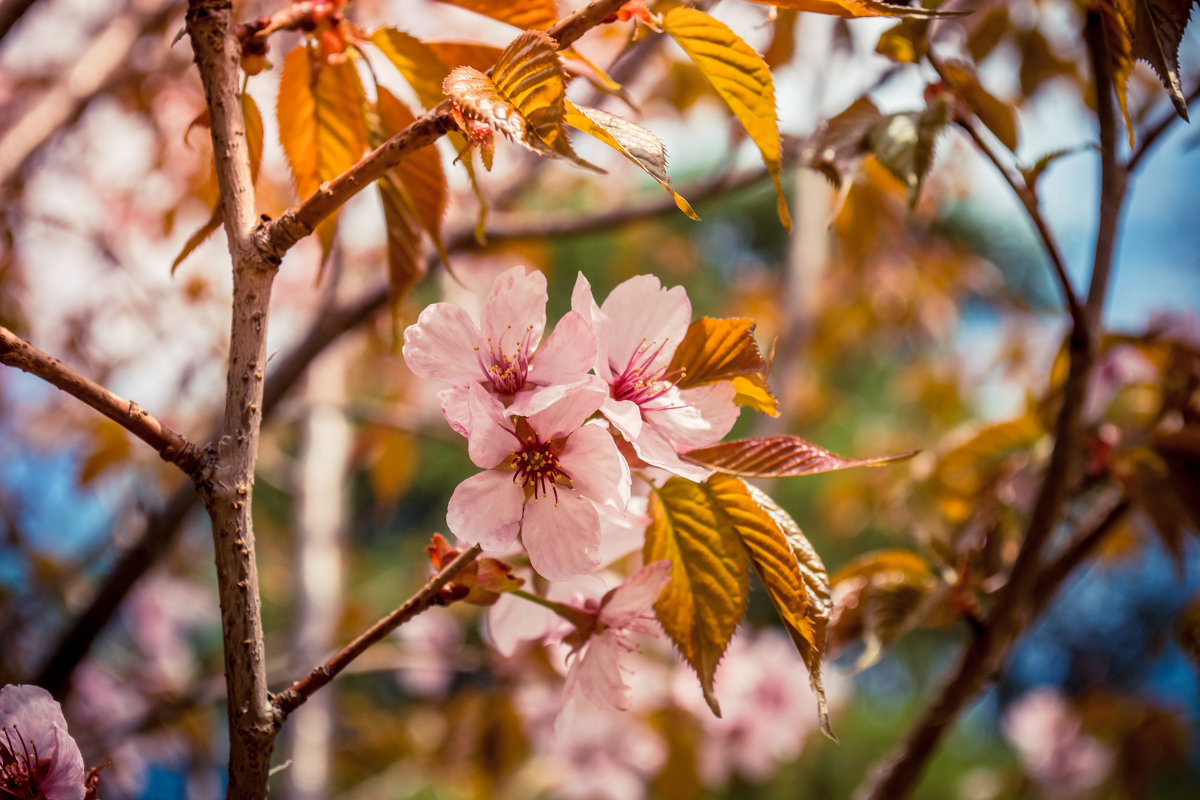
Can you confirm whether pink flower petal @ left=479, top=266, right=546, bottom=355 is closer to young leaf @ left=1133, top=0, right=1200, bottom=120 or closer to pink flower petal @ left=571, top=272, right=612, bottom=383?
pink flower petal @ left=571, top=272, right=612, bottom=383

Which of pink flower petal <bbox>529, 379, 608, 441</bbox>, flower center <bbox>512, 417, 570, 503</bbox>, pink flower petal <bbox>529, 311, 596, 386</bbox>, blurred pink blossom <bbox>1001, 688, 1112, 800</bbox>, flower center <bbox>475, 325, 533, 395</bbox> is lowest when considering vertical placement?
blurred pink blossom <bbox>1001, 688, 1112, 800</bbox>

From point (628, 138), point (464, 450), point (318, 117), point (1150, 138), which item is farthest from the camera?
point (464, 450)

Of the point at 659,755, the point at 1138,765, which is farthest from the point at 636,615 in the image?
the point at 659,755

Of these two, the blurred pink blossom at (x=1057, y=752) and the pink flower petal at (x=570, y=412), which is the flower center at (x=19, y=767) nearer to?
the pink flower petal at (x=570, y=412)

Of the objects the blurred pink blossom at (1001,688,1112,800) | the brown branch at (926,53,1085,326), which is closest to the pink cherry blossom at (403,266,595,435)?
the brown branch at (926,53,1085,326)

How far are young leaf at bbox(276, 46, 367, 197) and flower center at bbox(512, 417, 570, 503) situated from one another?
0.51ft

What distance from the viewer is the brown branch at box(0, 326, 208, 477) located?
23cm

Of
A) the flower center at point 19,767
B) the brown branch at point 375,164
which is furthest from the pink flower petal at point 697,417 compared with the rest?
the flower center at point 19,767

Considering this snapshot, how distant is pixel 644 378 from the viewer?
0.30 metres

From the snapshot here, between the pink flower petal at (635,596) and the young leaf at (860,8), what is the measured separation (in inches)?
7.2

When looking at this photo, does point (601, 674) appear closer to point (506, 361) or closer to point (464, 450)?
point (506, 361)

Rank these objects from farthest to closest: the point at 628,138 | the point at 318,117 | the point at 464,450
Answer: the point at 464,450 → the point at 318,117 → the point at 628,138

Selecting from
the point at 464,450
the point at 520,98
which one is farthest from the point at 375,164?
the point at 464,450

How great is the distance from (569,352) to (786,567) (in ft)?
0.32
